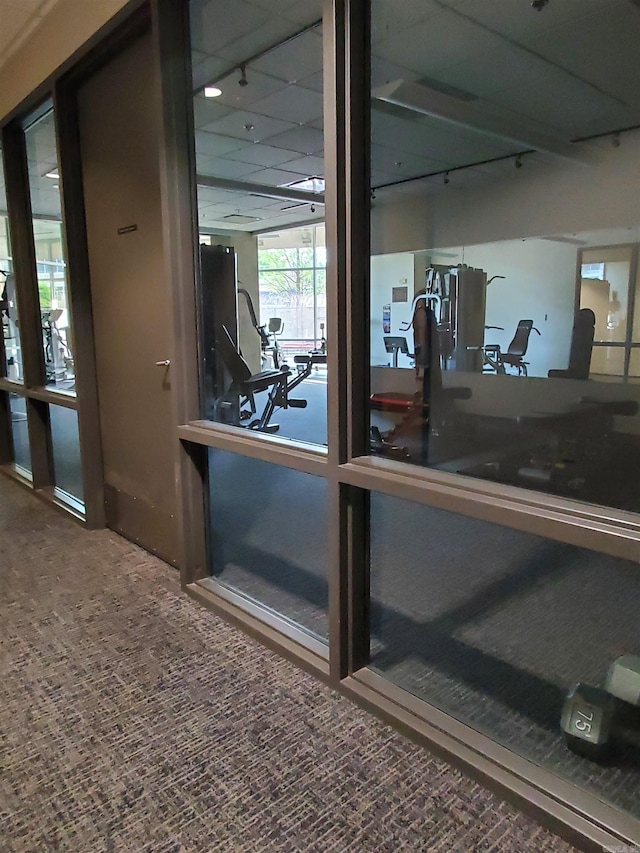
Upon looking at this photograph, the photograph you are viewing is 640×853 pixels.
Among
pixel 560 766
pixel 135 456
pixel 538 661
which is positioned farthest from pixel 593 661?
pixel 135 456

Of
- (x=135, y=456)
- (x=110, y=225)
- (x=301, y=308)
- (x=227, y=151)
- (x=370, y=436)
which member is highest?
(x=227, y=151)

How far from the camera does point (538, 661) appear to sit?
232 cm

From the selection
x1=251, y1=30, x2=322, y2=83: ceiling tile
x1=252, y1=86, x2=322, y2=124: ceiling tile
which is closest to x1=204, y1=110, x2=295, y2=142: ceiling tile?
x1=252, y1=86, x2=322, y2=124: ceiling tile

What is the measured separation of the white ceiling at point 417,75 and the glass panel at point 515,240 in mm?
27

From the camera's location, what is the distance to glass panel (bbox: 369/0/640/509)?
444 centimetres

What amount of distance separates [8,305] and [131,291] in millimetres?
2787

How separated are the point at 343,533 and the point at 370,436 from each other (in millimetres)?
361

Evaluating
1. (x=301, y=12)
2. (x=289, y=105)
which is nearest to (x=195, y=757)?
(x=301, y=12)

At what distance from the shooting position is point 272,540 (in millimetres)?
3594

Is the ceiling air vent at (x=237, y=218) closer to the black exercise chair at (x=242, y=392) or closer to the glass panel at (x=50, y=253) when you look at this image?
the black exercise chair at (x=242, y=392)

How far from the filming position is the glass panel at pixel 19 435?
17.3ft

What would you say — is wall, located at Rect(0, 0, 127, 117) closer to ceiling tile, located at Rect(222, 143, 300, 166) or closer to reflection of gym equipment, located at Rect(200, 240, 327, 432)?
reflection of gym equipment, located at Rect(200, 240, 327, 432)

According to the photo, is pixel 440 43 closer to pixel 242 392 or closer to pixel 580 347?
pixel 242 392

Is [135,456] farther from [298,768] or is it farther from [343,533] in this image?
[298,768]
